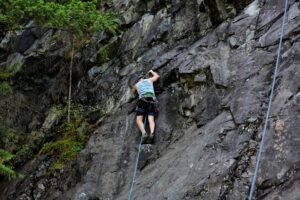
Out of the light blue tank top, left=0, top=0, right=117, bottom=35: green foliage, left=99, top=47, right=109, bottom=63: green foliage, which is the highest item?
left=0, top=0, right=117, bottom=35: green foliage

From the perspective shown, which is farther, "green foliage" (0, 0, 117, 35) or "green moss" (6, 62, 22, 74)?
"green moss" (6, 62, 22, 74)

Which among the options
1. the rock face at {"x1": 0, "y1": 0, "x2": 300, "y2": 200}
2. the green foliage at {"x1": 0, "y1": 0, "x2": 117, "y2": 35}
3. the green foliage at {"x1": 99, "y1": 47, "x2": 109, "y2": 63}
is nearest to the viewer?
the rock face at {"x1": 0, "y1": 0, "x2": 300, "y2": 200}

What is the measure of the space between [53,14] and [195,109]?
3.86m

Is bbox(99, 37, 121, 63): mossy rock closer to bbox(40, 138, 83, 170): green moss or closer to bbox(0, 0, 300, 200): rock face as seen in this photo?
bbox(0, 0, 300, 200): rock face

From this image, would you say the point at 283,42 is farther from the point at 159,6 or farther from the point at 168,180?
the point at 159,6

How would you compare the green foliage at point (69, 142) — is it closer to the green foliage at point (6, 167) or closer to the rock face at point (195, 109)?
the rock face at point (195, 109)

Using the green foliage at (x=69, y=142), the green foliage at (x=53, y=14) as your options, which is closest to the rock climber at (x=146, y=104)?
the green foliage at (x=69, y=142)

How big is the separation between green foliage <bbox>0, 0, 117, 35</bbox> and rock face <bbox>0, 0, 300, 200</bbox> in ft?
5.87

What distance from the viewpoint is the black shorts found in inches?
358

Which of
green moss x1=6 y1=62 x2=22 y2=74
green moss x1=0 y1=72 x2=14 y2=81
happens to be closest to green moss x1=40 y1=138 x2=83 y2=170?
green moss x1=0 y1=72 x2=14 y2=81

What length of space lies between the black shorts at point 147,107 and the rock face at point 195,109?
0.21 meters

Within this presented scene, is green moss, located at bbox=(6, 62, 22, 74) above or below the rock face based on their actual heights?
above

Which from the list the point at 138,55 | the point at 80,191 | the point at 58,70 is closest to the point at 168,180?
the point at 80,191

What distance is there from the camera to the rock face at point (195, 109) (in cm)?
656
